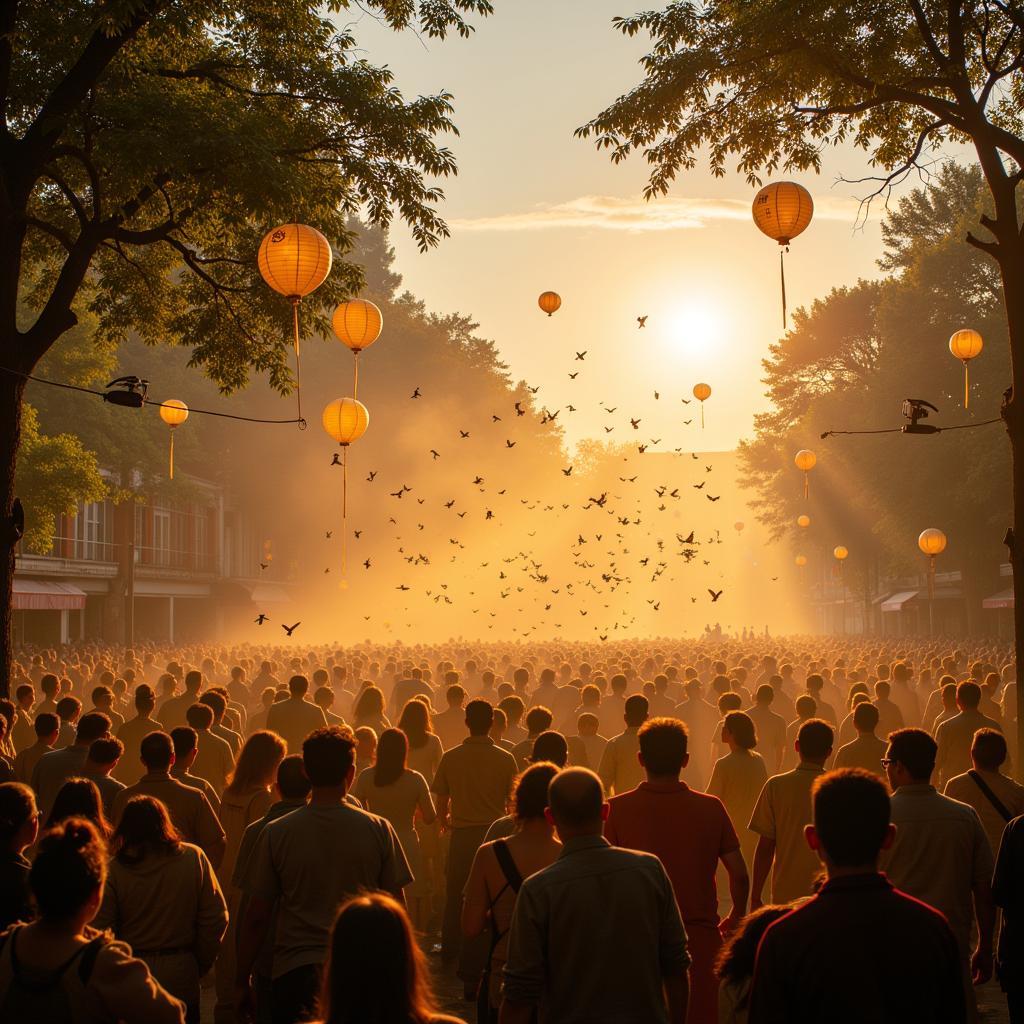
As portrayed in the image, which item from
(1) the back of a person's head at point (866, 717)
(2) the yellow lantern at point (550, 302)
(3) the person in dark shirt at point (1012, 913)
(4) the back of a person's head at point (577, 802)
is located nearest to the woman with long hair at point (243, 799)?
(4) the back of a person's head at point (577, 802)

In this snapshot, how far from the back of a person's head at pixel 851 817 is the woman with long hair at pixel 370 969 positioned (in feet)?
4.29

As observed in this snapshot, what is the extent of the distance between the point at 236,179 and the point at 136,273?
152 inches

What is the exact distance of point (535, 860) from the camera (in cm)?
513

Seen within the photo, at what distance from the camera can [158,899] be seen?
196 inches

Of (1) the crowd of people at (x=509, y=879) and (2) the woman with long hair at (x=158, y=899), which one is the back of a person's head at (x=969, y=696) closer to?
(1) the crowd of people at (x=509, y=879)

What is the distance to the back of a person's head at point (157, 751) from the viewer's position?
21.1ft

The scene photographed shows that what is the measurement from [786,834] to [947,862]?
133 centimetres

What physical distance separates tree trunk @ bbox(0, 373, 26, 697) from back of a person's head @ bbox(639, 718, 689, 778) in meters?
8.72

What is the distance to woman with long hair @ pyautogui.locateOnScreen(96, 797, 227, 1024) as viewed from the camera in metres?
4.96

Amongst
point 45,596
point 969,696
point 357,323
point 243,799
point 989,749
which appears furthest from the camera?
point 45,596

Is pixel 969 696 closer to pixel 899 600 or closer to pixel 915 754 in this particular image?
pixel 915 754

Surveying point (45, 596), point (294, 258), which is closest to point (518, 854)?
point (294, 258)

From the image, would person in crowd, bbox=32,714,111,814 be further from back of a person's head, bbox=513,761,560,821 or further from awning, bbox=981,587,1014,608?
awning, bbox=981,587,1014,608

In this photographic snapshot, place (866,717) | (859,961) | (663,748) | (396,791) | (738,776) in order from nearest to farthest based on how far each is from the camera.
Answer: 1. (859,961)
2. (663,748)
3. (396,791)
4. (738,776)
5. (866,717)
